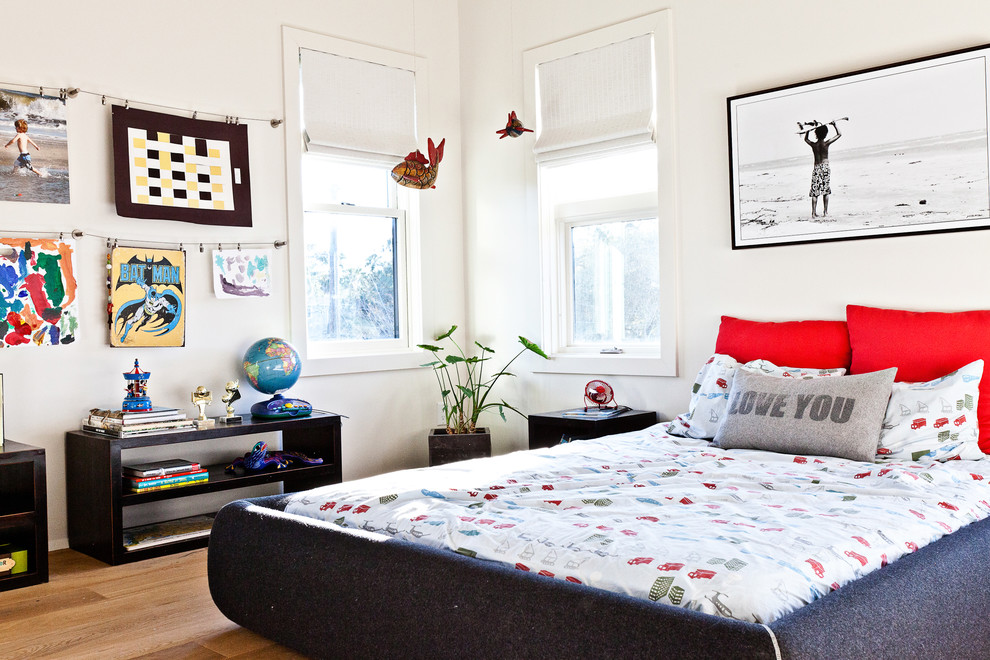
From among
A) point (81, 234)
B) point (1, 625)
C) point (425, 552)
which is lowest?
point (1, 625)

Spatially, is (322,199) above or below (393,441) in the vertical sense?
above

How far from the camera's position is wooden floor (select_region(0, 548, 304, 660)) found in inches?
94.6

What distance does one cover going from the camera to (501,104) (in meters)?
4.73

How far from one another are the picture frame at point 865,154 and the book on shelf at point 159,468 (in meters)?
2.52

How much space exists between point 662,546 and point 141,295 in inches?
108

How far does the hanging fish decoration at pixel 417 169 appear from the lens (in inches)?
164

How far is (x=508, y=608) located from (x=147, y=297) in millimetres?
A: 2619

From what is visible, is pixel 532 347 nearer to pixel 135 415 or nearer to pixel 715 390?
pixel 715 390

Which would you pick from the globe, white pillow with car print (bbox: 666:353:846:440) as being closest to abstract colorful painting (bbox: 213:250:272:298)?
the globe

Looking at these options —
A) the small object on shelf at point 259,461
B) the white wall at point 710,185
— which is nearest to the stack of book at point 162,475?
the small object on shelf at point 259,461

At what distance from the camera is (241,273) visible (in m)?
4.02

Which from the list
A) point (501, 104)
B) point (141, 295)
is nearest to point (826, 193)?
point (501, 104)

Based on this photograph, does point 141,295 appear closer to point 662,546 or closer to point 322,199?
point 322,199

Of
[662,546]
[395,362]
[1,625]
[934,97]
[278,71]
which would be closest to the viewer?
[662,546]
